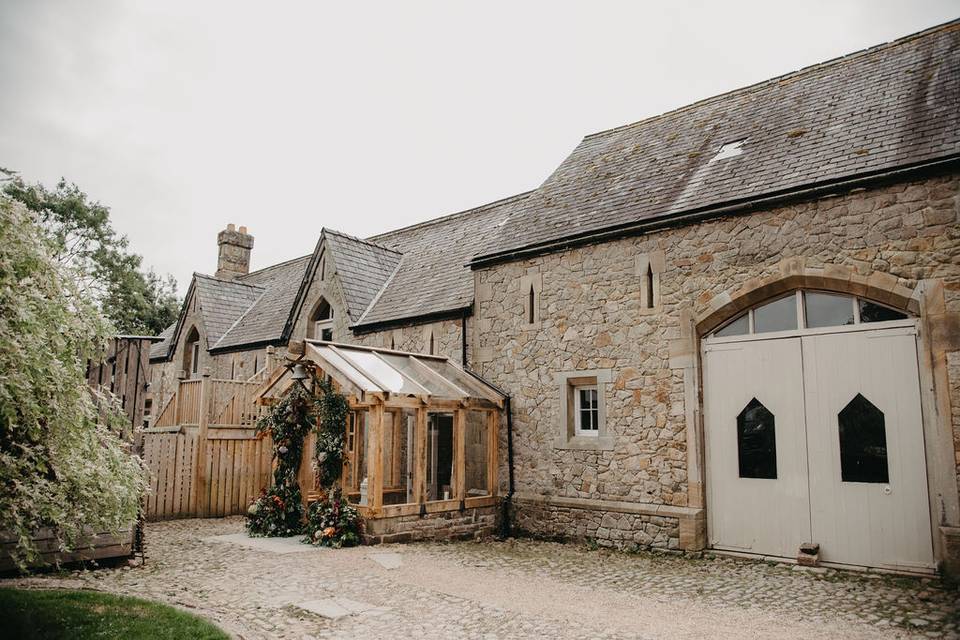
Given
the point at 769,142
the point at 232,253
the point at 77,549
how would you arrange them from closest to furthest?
the point at 77,549
the point at 769,142
the point at 232,253

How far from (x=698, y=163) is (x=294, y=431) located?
339 inches

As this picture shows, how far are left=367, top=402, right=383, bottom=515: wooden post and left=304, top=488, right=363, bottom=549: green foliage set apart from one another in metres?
0.36

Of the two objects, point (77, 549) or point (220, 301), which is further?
point (220, 301)

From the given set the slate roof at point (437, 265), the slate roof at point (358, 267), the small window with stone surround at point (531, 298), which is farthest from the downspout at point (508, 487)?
the slate roof at point (358, 267)

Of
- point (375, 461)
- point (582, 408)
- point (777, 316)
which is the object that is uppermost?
point (777, 316)

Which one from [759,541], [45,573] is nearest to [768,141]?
[759,541]

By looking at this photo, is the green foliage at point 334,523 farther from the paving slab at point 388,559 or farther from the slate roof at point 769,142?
the slate roof at point 769,142

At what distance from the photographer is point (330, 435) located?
11008 mm

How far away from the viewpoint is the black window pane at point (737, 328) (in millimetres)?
10067

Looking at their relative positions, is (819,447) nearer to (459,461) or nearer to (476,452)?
(459,461)

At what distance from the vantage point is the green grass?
17.7 feet

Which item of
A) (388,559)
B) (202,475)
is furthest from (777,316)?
(202,475)

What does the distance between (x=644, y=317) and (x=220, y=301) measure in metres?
16.5

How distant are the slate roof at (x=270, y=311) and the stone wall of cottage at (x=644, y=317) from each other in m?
8.94
